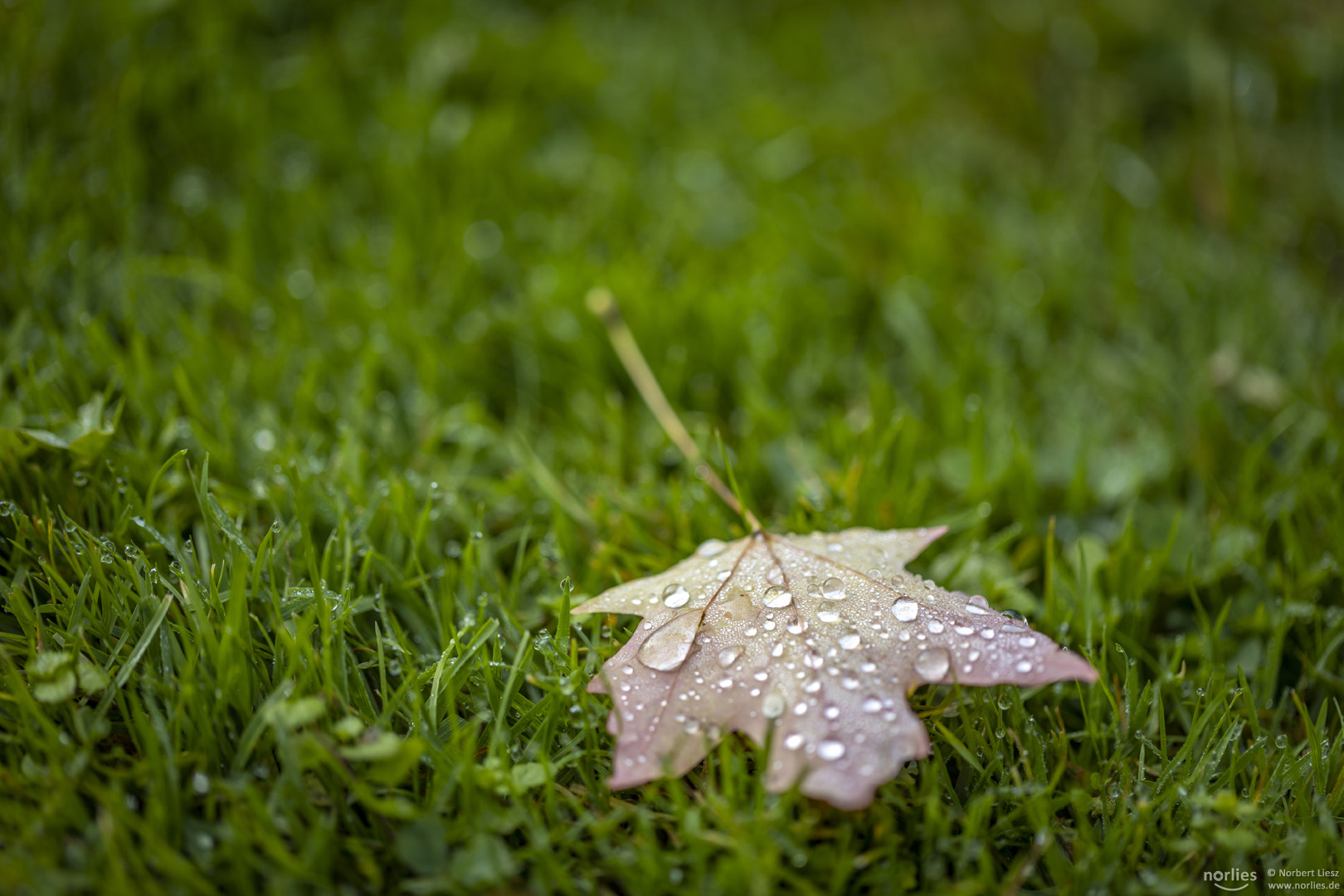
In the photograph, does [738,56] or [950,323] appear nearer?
[950,323]

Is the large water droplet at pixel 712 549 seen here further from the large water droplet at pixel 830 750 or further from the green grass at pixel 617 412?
the large water droplet at pixel 830 750

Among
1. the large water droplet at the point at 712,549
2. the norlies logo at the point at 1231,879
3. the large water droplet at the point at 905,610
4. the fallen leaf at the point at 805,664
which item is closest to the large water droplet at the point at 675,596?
the fallen leaf at the point at 805,664

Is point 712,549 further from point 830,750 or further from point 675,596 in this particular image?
point 830,750

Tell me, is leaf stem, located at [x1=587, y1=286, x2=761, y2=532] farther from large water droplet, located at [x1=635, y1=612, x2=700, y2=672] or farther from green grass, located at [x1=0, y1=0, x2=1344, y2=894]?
large water droplet, located at [x1=635, y1=612, x2=700, y2=672]

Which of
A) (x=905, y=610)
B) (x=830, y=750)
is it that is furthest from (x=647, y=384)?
(x=830, y=750)

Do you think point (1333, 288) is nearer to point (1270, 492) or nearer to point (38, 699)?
point (1270, 492)

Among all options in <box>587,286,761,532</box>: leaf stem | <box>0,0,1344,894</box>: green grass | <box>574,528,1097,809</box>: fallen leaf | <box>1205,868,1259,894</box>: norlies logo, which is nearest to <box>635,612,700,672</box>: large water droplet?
<box>574,528,1097,809</box>: fallen leaf

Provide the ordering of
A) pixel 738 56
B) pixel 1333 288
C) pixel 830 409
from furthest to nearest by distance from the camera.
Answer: pixel 738 56 → pixel 1333 288 → pixel 830 409

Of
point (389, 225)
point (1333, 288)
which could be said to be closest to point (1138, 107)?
point (1333, 288)
